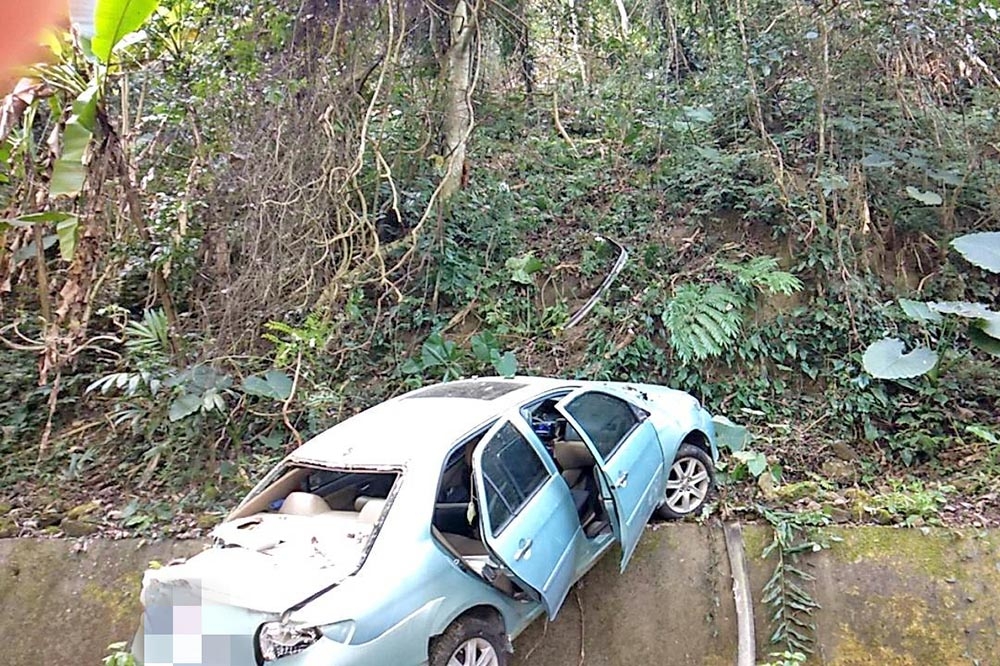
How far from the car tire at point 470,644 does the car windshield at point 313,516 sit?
590mm

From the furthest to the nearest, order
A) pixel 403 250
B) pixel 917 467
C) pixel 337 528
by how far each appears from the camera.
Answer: pixel 403 250 < pixel 917 467 < pixel 337 528

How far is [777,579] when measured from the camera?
179 inches

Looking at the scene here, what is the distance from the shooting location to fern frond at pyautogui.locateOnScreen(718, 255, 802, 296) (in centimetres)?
677

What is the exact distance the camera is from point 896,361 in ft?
18.2

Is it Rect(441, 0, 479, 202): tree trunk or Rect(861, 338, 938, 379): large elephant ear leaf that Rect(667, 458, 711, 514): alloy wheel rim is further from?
Rect(441, 0, 479, 202): tree trunk

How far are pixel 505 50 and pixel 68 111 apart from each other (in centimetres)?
497

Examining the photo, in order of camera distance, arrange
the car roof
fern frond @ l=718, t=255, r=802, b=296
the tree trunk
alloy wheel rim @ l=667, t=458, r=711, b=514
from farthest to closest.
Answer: the tree trunk → fern frond @ l=718, t=255, r=802, b=296 → alloy wheel rim @ l=667, t=458, r=711, b=514 → the car roof

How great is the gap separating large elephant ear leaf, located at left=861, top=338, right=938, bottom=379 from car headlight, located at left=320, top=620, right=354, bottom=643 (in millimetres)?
4558

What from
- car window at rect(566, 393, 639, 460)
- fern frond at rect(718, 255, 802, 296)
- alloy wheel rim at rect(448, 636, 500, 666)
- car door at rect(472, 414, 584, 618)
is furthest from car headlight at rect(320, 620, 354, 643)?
fern frond at rect(718, 255, 802, 296)

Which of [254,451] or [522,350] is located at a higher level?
[522,350]

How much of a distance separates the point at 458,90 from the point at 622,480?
518cm

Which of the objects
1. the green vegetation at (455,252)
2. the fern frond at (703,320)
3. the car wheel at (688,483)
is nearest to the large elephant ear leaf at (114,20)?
the green vegetation at (455,252)

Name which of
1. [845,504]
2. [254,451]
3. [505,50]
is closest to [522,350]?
[254,451]

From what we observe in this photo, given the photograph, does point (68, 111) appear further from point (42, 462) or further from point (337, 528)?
point (337, 528)
